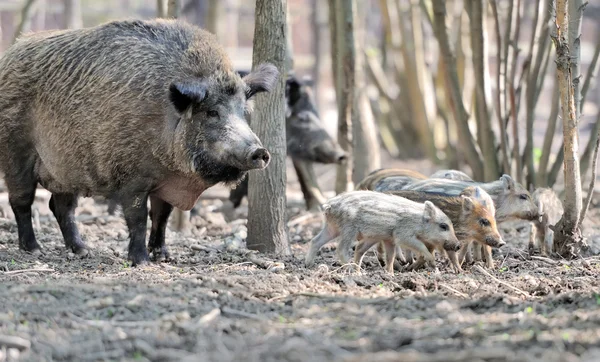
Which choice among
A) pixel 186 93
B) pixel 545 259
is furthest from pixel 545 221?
pixel 186 93

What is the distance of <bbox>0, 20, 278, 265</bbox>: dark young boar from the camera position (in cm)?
702

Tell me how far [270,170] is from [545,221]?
88.0 inches

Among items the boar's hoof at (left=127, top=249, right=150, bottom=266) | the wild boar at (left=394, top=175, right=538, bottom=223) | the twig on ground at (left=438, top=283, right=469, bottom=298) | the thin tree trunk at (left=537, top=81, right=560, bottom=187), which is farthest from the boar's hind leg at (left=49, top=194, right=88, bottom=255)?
the thin tree trunk at (left=537, top=81, right=560, bottom=187)

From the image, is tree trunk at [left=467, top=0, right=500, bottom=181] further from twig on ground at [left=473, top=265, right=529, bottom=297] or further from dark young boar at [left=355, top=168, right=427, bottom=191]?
twig on ground at [left=473, top=265, right=529, bottom=297]

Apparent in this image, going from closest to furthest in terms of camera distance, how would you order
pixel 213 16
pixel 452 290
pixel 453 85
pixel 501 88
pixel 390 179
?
pixel 452 290
pixel 390 179
pixel 501 88
pixel 453 85
pixel 213 16

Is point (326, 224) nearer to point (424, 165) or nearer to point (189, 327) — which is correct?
point (189, 327)

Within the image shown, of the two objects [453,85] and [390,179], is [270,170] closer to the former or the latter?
[390,179]

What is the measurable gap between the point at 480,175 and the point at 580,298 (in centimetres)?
451

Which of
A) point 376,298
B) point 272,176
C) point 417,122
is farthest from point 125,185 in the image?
point 417,122

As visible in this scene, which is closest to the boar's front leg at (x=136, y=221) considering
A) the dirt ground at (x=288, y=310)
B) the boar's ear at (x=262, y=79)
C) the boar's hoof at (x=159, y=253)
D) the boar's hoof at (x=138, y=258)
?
the boar's hoof at (x=138, y=258)

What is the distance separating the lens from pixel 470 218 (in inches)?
274

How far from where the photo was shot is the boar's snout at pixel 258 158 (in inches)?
260

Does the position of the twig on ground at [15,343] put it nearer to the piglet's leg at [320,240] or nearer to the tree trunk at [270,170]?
the piglet's leg at [320,240]

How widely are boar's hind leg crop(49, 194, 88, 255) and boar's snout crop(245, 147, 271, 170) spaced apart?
203 cm
